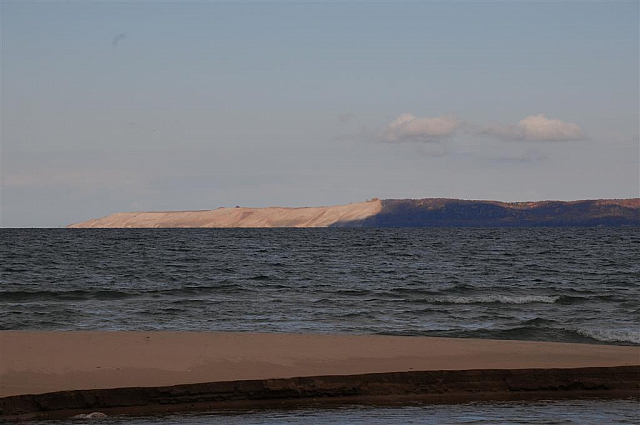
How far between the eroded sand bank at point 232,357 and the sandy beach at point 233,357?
1 centimetres

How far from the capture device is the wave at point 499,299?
28.8m

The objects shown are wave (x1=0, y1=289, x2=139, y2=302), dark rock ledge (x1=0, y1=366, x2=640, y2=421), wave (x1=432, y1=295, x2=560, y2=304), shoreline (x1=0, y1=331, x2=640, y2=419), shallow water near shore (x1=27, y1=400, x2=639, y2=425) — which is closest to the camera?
shallow water near shore (x1=27, y1=400, x2=639, y2=425)

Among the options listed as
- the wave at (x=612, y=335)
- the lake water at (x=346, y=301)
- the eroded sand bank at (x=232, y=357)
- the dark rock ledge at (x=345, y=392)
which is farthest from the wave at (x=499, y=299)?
the dark rock ledge at (x=345, y=392)

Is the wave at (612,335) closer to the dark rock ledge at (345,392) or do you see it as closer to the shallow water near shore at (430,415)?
the dark rock ledge at (345,392)

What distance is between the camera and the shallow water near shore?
938 cm

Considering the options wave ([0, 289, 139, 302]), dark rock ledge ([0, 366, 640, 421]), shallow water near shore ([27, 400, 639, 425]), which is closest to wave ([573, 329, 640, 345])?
dark rock ledge ([0, 366, 640, 421])

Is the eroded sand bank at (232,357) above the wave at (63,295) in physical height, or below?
above

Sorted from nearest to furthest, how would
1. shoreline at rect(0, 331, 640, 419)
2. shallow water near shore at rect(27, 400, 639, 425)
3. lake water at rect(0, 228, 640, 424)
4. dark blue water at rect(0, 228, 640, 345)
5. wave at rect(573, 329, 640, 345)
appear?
shallow water near shore at rect(27, 400, 639, 425), shoreline at rect(0, 331, 640, 419), wave at rect(573, 329, 640, 345), lake water at rect(0, 228, 640, 424), dark blue water at rect(0, 228, 640, 345)

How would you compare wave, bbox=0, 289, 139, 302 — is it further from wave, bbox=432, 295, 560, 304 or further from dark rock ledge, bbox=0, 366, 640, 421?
dark rock ledge, bbox=0, 366, 640, 421

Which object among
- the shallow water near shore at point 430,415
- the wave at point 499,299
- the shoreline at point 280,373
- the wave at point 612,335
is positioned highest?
the shoreline at point 280,373

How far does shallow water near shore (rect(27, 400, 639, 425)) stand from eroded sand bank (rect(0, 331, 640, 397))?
3.77 feet

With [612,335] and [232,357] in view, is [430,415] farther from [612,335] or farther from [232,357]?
[612,335]

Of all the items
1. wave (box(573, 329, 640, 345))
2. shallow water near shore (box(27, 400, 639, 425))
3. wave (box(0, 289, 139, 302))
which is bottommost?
wave (box(573, 329, 640, 345))

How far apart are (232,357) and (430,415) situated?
3.97 metres
